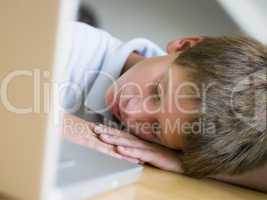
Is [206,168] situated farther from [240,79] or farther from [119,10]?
[119,10]

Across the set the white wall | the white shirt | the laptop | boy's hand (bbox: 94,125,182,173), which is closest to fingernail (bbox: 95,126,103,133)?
boy's hand (bbox: 94,125,182,173)

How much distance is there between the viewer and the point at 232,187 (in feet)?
1.91

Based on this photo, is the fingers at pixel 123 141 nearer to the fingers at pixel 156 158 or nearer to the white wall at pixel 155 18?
the fingers at pixel 156 158

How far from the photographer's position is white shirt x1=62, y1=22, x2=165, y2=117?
2.66 ft

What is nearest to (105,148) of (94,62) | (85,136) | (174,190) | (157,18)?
(85,136)

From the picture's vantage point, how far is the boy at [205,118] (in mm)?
552

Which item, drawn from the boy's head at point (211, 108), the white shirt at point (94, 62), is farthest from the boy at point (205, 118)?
the white shirt at point (94, 62)

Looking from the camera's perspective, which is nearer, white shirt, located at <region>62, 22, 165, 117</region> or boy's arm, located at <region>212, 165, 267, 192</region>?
boy's arm, located at <region>212, 165, 267, 192</region>

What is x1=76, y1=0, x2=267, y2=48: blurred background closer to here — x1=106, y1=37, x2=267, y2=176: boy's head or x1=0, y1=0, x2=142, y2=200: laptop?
x1=106, y1=37, x2=267, y2=176: boy's head

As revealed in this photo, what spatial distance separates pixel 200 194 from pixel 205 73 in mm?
167

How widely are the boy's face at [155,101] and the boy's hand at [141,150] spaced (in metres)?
0.02

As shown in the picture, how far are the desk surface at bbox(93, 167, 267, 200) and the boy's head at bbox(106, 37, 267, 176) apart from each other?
29 millimetres

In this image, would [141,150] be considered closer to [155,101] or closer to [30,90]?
[155,101]

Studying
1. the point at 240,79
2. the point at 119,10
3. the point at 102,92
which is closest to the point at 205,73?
the point at 240,79
